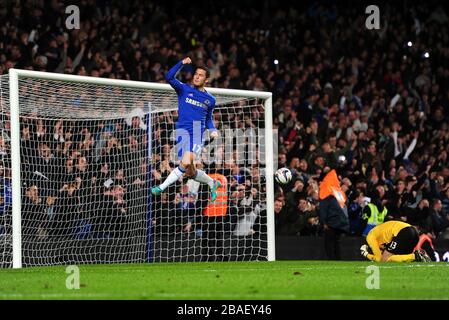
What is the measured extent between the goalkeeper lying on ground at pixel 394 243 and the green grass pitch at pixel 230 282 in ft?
5.33

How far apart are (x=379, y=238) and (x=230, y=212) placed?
104 inches

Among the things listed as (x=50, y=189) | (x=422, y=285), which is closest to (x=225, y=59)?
(x=50, y=189)

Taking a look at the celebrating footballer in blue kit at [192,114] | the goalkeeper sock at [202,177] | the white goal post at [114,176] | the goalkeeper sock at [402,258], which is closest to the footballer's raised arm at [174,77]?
the celebrating footballer in blue kit at [192,114]

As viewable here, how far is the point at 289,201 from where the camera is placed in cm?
1772

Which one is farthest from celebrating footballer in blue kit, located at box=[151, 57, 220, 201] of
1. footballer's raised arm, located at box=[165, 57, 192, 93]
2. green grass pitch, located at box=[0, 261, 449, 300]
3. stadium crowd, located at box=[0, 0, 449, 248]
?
green grass pitch, located at box=[0, 261, 449, 300]

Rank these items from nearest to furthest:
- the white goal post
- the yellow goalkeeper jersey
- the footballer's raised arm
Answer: the footballer's raised arm, the yellow goalkeeper jersey, the white goal post

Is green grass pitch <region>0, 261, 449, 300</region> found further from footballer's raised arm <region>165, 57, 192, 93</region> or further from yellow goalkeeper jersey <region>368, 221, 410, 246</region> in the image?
footballer's raised arm <region>165, 57, 192, 93</region>

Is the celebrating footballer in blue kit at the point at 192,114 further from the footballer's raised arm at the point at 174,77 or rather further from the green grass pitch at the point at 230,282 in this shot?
the green grass pitch at the point at 230,282

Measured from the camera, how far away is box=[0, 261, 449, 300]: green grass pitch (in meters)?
8.80

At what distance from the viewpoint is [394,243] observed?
14.6 metres

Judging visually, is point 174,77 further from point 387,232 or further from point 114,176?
point 387,232

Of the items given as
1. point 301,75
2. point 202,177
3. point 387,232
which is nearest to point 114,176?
point 202,177

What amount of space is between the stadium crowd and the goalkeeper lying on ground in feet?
7.88

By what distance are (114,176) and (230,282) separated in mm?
5977
